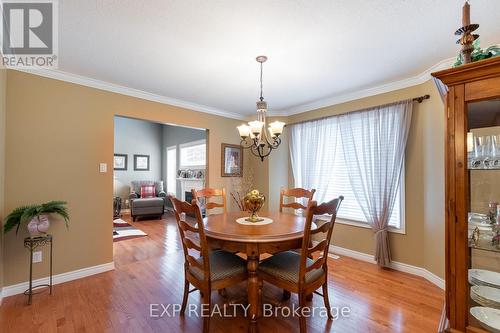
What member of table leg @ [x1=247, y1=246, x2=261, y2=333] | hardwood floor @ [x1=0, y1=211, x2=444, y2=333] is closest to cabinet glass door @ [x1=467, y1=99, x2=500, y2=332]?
hardwood floor @ [x1=0, y1=211, x2=444, y2=333]

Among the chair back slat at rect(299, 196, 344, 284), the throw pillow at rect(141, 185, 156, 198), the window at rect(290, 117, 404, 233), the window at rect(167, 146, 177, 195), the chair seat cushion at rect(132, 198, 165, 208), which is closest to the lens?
the chair back slat at rect(299, 196, 344, 284)

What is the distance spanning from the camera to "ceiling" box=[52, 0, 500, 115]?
64.3 inches

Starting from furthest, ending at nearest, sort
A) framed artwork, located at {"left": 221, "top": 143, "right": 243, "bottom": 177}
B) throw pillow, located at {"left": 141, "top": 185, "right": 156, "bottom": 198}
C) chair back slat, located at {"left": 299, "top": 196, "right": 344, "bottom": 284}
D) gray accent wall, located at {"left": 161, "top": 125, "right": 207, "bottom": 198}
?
throw pillow, located at {"left": 141, "top": 185, "right": 156, "bottom": 198}, gray accent wall, located at {"left": 161, "top": 125, "right": 207, "bottom": 198}, framed artwork, located at {"left": 221, "top": 143, "right": 243, "bottom": 177}, chair back slat, located at {"left": 299, "top": 196, "right": 344, "bottom": 284}

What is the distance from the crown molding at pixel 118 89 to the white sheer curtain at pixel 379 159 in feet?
7.75

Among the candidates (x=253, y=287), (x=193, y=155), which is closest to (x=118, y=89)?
(x=253, y=287)

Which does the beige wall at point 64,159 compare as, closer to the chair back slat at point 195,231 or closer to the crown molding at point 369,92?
the chair back slat at point 195,231

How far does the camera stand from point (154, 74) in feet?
8.89

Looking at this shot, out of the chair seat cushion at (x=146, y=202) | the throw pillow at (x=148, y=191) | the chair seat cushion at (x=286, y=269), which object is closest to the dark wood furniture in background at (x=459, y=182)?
Answer: the chair seat cushion at (x=286, y=269)

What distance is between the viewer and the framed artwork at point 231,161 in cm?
428

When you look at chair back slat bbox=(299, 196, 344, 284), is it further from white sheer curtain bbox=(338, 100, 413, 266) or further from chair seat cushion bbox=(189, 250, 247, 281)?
white sheer curtain bbox=(338, 100, 413, 266)

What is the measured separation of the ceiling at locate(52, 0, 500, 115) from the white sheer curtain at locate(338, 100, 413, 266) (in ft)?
1.49

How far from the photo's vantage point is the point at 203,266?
1.74 metres

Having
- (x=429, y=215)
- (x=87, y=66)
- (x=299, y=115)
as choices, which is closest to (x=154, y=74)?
(x=87, y=66)

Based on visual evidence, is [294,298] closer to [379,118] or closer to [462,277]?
[462,277]
